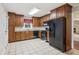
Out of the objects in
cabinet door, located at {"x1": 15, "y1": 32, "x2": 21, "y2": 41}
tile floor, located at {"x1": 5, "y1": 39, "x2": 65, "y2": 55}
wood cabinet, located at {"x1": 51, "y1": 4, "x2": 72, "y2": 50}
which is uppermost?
wood cabinet, located at {"x1": 51, "y1": 4, "x2": 72, "y2": 50}

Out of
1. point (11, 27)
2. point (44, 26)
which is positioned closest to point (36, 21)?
point (44, 26)

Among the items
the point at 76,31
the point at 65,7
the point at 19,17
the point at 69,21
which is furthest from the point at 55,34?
the point at 76,31

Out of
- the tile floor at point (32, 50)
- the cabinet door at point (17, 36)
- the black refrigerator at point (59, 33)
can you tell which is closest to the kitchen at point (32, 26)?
the cabinet door at point (17, 36)

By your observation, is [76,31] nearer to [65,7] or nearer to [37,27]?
[37,27]

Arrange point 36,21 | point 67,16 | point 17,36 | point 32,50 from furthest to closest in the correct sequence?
point 36,21 < point 17,36 < point 32,50 < point 67,16

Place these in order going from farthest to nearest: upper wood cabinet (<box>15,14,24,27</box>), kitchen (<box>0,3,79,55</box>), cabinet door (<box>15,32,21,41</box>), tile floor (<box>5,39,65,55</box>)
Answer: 1. upper wood cabinet (<box>15,14,24,27</box>)
2. cabinet door (<box>15,32,21,41</box>)
3. kitchen (<box>0,3,79,55</box>)
4. tile floor (<box>5,39,65,55</box>)

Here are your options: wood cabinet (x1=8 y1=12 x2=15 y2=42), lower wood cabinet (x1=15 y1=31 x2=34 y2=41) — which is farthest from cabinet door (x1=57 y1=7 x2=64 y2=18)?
lower wood cabinet (x1=15 y1=31 x2=34 y2=41)

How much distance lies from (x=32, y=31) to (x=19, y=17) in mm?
1673

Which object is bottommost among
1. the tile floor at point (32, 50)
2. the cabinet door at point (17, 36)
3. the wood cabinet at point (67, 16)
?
the tile floor at point (32, 50)

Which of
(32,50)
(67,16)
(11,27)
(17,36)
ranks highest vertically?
(67,16)

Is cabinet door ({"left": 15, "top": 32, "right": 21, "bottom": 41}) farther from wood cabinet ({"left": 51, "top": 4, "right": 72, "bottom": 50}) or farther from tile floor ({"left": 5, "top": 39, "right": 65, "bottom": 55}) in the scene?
wood cabinet ({"left": 51, "top": 4, "right": 72, "bottom": 50})

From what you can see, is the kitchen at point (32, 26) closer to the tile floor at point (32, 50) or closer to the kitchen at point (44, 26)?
the kitchen at point (44, 26)

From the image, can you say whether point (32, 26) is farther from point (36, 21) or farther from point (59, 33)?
point (59, 33)

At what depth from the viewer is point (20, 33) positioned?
6543mm
